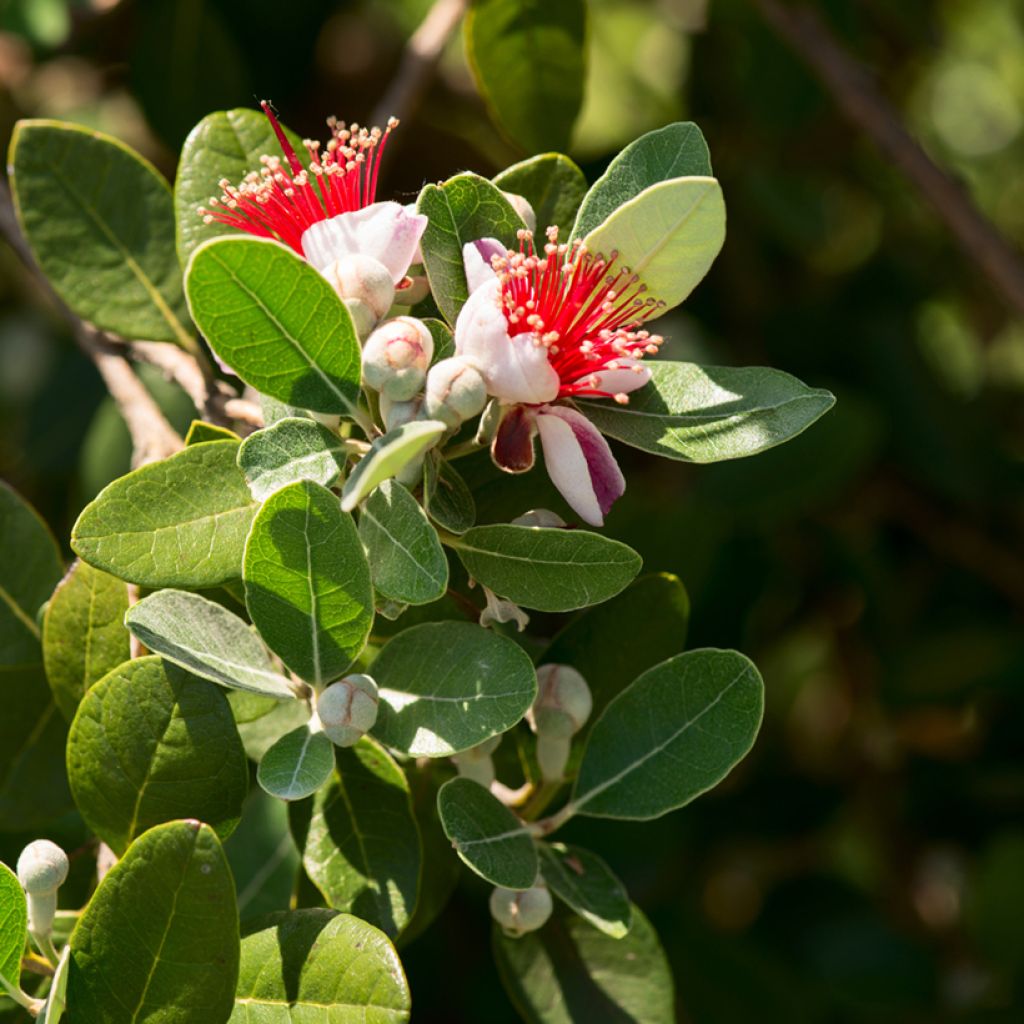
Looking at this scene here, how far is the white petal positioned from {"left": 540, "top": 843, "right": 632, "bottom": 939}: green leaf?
54cm

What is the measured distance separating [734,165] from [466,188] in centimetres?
179

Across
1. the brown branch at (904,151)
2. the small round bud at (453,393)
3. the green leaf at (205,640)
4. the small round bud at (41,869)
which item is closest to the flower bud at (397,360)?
the small round bud at (453,393)

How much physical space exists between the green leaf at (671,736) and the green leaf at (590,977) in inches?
6.3

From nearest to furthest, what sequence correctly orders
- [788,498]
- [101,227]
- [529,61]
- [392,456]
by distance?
[392,456] → [101,227] → [529,61] → [788,498]

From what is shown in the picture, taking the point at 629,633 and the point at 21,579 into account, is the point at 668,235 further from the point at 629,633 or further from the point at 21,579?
the point at 21,579

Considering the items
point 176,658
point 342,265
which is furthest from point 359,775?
point 342,265

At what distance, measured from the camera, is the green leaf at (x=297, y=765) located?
1019mm

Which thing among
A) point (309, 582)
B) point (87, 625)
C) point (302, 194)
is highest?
point (302, 194)

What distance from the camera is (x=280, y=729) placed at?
50.8 inches

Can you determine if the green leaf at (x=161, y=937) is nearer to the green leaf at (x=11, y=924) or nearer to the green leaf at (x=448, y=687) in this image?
the green leaf at (x=11, y=924)

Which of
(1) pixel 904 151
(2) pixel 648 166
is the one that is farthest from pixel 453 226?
(1) pixel 904 151

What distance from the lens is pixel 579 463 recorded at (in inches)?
42.9

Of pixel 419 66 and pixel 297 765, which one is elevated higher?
pixel 419 66

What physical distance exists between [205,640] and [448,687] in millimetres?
195
